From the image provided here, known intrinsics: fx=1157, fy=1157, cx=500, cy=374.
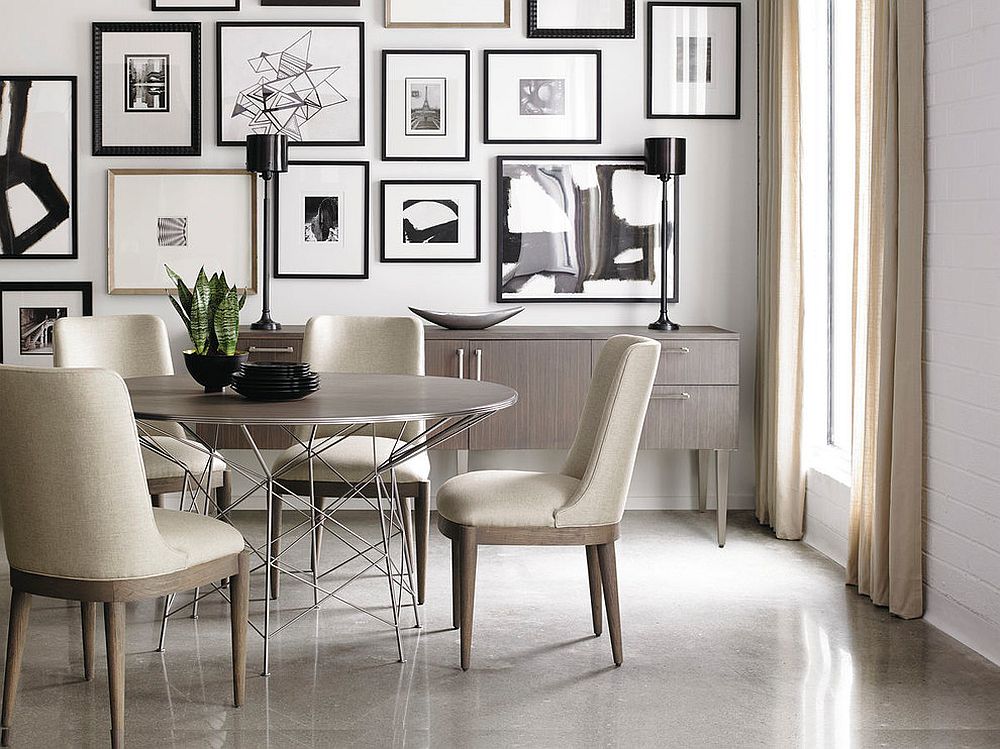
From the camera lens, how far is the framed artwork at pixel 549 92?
17.0ft

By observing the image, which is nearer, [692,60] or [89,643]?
[89,643]

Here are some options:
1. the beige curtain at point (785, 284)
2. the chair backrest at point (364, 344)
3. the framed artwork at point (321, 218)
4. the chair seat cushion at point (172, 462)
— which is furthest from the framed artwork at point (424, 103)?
the chair seat cushion at point (172, 462)

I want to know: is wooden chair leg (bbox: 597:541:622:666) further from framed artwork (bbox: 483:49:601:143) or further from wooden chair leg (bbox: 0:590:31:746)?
framed artwork (bbox: 483:49:601:143)

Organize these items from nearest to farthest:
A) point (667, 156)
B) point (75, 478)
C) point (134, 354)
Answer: point (75, 478) < point (134, 354) < point (667, 156)

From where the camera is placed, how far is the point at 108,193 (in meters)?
5.16

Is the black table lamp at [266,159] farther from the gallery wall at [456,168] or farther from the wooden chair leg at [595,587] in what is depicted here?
the wooden chair leg at [595,587]

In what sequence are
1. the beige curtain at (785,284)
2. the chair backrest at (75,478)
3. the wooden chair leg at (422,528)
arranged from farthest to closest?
the beige curtain at (785,284), the wooden chair leg at (422,528), the chair backrest at (75,478)

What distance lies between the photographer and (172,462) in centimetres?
379

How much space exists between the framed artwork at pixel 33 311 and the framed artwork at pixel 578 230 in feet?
6.33

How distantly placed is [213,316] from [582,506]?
1169mm

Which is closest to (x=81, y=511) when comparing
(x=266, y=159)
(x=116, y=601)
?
(x=116, y=601)

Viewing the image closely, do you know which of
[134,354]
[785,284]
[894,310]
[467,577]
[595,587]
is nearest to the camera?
[467,577]

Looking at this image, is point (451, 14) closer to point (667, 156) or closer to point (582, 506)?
point (667, 156)

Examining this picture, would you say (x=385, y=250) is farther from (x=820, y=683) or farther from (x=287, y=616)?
(x=820, y=683)
